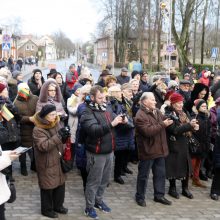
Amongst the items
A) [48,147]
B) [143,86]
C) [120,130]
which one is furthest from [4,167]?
[143,86]

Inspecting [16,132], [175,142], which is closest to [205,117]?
[175,142]

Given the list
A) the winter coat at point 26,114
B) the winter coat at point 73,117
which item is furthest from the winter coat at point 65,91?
the winter coat at point 26,114

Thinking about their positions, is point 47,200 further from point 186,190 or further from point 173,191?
point 186,190

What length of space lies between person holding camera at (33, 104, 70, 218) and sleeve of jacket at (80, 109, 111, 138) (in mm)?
257

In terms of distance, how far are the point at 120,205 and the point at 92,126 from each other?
1649 mm

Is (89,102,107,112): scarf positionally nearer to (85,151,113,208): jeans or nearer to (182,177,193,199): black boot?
(85,151,113,208): jeans

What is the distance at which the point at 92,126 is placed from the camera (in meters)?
5.36

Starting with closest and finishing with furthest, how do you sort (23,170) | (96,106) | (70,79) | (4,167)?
(4,167) → (96,106) → (23,170) → (70,79)

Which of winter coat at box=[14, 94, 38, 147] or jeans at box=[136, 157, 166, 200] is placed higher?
winter coat at box=[14, 94, 38, 147]

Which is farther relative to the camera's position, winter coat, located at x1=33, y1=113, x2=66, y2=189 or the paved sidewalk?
the paved sidewalk

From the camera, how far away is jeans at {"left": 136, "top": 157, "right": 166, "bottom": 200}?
6234mm

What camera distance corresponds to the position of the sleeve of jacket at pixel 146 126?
5926 mm

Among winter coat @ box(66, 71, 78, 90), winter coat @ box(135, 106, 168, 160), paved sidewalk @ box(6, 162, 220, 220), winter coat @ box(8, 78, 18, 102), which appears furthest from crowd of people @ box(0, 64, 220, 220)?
winter coat @ box(66, 71, 78, 90)

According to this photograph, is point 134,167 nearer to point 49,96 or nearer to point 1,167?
point 49,96
